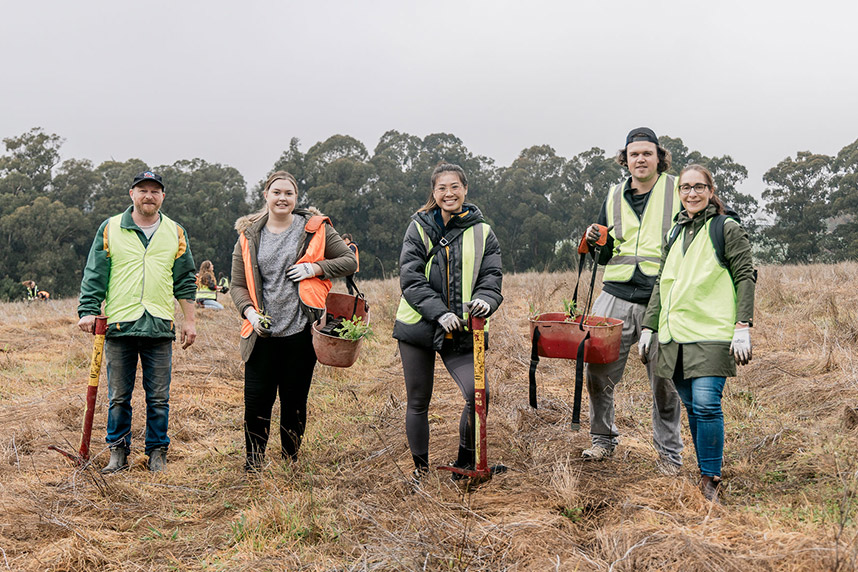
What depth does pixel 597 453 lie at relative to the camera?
379cm

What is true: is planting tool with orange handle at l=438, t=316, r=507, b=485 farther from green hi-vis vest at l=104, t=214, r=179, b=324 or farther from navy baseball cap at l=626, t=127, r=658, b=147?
green hi-vis vest at l=104, t=214, r=179, b=324

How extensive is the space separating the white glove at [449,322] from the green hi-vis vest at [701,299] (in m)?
1.10

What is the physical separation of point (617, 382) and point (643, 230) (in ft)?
3.14

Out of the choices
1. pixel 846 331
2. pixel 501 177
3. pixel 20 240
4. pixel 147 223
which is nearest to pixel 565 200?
pixel 501 177

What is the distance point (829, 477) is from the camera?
320 cm

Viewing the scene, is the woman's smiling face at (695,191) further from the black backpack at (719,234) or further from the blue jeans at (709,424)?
the blue jeans at (709,424)

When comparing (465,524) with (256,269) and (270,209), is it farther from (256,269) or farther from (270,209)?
(270,209)

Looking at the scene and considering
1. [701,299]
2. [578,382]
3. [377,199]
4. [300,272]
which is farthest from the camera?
[377,199]

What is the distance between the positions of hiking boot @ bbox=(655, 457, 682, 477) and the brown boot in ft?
1.02

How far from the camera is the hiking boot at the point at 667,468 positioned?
340cm

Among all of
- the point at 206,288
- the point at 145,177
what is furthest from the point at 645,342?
the point at 206,288

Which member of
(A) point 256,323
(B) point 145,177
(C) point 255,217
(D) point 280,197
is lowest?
(A) point 256,323

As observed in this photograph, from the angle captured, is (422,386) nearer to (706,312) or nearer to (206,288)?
(706,312)

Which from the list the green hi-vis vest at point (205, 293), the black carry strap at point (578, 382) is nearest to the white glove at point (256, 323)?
the black carry strap at point (578, 382)
